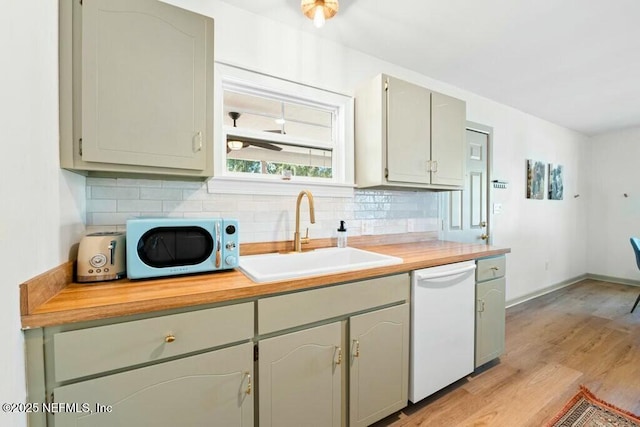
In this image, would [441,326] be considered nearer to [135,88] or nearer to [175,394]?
[175,394]

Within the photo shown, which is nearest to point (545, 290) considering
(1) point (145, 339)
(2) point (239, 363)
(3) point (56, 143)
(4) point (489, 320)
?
(4) point (489, 320)

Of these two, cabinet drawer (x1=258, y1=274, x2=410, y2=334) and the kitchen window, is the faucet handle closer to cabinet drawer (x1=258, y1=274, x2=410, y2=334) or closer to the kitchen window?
the kitchen window

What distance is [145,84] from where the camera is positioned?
46.6 inches

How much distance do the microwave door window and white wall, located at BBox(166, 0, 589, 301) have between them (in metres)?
1.09

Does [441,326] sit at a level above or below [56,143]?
below

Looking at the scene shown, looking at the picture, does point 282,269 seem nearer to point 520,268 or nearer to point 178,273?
point 178,273

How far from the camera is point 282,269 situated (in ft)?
5.59

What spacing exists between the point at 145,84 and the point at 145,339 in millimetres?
1023

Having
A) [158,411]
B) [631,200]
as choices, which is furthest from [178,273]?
[631,200]

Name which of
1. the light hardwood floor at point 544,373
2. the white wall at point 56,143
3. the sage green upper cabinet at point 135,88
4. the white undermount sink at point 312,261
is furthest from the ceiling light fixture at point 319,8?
the light hardwood floor at point 544,373

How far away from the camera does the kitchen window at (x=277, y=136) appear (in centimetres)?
171

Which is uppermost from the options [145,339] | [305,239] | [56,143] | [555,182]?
[555,182]

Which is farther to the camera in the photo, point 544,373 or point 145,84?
point 544,373

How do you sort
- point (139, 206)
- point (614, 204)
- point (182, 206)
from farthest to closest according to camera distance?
point (614, 204), point (182, 206), point (139, 206)
